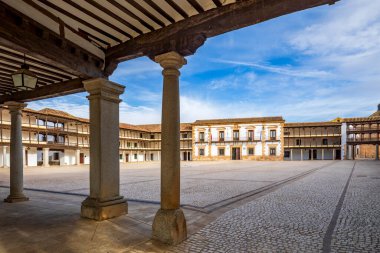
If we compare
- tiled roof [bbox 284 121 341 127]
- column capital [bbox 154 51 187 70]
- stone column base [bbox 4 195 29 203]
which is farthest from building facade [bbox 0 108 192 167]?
column capital [bbox 154 51 187 70]

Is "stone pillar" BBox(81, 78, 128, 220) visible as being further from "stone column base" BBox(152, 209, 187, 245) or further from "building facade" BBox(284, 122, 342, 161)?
"building facade" BBox(284, 122, 342, 161)

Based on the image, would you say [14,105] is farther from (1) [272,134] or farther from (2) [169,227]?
(1) [272,134]

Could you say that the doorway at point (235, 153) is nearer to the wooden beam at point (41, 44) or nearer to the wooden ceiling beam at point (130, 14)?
the wooden beam at point (41, 44)

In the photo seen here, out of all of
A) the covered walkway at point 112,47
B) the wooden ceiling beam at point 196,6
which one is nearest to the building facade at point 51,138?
the covered walkway at point 112,47

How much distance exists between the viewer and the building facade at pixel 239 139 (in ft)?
129

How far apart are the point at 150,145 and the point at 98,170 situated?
1815 inches

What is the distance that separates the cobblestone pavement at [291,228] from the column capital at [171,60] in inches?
111

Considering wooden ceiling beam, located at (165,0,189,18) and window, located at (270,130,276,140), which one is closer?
wooden ceiling beam, located at (165,0,189,18)

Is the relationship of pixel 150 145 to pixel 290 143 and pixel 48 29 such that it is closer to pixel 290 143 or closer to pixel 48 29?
pixel 290 143

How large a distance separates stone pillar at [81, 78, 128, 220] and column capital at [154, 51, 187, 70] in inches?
60.8

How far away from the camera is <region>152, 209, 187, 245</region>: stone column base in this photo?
377 centimetres

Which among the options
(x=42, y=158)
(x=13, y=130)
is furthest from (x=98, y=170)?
(x=42, y=158)

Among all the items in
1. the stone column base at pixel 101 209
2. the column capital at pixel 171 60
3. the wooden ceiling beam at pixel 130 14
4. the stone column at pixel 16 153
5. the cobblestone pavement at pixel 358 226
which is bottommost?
the cobblestone pavement at pixel 358 226

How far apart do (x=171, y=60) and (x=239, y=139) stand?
3829 centimetres
